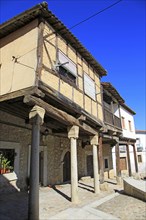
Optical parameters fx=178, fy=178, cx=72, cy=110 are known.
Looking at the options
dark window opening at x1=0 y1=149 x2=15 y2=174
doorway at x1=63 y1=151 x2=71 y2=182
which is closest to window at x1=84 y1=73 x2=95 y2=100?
dark window opening at x1=0 y1=149 x2=15 y2=174

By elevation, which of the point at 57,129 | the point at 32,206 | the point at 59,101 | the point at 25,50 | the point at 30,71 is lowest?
the point at 32,206

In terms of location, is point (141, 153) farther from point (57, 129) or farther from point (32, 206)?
point (32, 206)

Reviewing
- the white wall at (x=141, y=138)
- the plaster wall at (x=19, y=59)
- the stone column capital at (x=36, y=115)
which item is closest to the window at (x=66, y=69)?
the plaster wall at (x=19, y=59)

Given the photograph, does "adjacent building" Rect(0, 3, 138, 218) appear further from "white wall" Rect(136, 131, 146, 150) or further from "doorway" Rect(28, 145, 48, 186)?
"white wall" Rect(136, 131, 146, 150)

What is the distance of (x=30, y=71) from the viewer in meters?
5.34

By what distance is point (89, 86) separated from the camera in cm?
879

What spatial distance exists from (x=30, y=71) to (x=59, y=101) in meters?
1.31

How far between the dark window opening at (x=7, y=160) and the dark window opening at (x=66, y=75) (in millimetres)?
3733

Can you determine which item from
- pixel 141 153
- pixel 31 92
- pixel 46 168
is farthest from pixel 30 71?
pixel 141 153

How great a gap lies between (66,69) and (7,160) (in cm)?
435

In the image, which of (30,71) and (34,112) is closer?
(34,112)

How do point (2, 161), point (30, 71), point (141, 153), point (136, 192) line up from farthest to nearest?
point (141, 153) → point (136, 192) → point (2, 161) → point (30, 71)

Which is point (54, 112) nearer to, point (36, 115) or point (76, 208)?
point (36, 115)

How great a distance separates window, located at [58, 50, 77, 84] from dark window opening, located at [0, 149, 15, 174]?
377 centimetres
